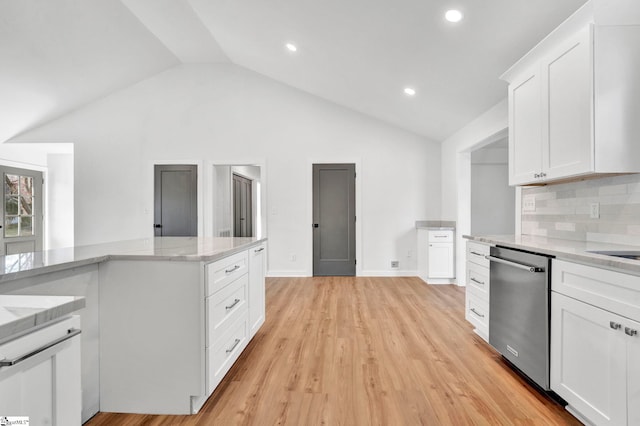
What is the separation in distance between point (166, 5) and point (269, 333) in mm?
3986

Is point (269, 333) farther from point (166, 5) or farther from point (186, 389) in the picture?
point (166, 5)

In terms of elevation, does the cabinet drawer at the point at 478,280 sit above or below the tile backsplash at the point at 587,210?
below

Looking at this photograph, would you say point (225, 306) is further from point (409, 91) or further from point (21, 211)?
point (21, 211)

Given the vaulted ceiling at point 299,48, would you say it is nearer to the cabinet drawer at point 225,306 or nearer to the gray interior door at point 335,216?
the gray interior door at point 335,216

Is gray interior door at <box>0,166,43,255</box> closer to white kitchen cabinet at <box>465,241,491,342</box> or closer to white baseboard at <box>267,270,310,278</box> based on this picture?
white baseboard at <box>267,270,310,278</box>

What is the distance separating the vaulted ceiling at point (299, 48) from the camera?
258 centimetres

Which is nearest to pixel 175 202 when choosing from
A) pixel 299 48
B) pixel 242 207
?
pixel 242 207

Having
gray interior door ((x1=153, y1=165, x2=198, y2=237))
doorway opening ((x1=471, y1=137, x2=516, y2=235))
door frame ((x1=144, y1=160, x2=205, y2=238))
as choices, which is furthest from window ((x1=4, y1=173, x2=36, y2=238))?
doorway opening ((x1=471, y1=137, x2=516, y2=235))

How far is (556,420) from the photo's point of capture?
1.66m

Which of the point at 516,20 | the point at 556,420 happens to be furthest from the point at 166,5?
the point at 556,420

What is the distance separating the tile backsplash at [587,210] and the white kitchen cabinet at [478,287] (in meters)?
0.61

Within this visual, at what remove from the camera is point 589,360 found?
151 cm

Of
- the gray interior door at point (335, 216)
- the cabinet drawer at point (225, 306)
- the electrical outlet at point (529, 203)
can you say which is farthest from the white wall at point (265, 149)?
the cabinet drawer at point (225, 306)

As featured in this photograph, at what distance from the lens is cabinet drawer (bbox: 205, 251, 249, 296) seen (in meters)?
1.80
